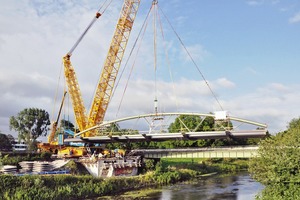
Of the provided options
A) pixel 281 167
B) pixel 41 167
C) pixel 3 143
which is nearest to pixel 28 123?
pixel 3 143

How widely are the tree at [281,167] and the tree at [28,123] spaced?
7748 centimetres

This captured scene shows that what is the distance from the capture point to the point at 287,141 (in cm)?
2383

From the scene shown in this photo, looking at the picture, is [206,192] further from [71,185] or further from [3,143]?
[3,143]

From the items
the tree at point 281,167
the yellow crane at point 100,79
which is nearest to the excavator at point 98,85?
the yellow crane at point 100,79

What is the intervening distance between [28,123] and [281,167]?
269ft

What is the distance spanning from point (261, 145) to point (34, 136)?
8055cm

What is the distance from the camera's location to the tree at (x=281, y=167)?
22047 mm

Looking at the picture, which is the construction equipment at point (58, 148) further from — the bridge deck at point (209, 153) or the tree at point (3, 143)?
the tree at point (3, 143)

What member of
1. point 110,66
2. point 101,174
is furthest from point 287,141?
point 110,66

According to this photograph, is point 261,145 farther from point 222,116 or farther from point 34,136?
point 34,136

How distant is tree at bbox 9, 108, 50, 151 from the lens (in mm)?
90875

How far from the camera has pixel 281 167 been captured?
73.7 feet

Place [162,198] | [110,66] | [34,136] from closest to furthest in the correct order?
[162,198]
[110,66]
[34,136]

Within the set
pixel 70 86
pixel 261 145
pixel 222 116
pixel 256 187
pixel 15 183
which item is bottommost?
pixel 256 187
